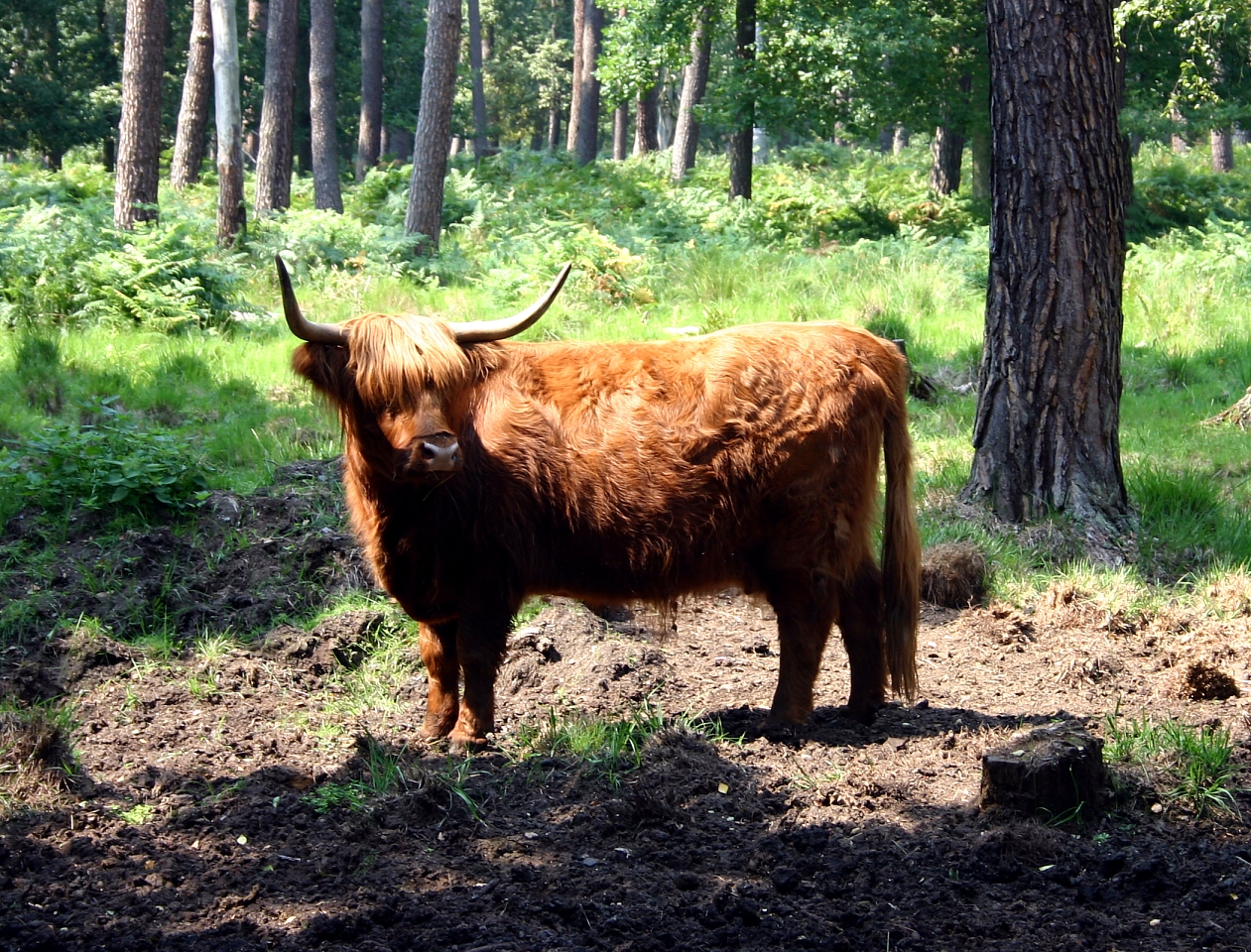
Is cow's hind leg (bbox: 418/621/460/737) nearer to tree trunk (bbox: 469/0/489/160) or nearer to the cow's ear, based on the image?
the cow's ear

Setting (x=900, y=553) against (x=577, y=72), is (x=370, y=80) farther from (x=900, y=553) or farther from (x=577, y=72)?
(x=900, y=553)

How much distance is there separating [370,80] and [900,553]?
1163 inches

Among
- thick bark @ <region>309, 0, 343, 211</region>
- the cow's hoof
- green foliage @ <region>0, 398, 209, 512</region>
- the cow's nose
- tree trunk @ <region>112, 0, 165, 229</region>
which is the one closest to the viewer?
the cow's nose

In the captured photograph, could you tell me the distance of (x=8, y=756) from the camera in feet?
13.6

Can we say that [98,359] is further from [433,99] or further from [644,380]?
[433,99]

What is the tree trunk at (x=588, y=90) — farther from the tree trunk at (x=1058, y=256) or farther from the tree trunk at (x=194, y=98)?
the tree trunk at (x=1058, y=256)

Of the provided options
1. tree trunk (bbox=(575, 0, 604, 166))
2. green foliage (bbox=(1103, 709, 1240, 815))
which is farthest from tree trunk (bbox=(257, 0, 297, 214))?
green foliage (bbox=(1103, 709, 1240, 815))

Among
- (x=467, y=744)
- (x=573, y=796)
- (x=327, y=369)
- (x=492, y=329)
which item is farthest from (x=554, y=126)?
(x=573, y=796)

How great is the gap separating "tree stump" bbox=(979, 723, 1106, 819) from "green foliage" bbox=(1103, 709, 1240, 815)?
0.29 metres

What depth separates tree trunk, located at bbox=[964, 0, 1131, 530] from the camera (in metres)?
6.43

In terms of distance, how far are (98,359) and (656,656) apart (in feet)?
21.8

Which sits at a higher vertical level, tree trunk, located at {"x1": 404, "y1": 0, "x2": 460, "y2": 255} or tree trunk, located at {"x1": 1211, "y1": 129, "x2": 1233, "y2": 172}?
tree trunk, located at {"x1": 1211, "y1": 129, "x2": 1233, "y2": 172}

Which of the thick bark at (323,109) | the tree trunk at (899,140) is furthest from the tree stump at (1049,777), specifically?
the tree trunk at (899,140)

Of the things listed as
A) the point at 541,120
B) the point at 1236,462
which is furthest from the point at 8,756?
the point at 541,120
